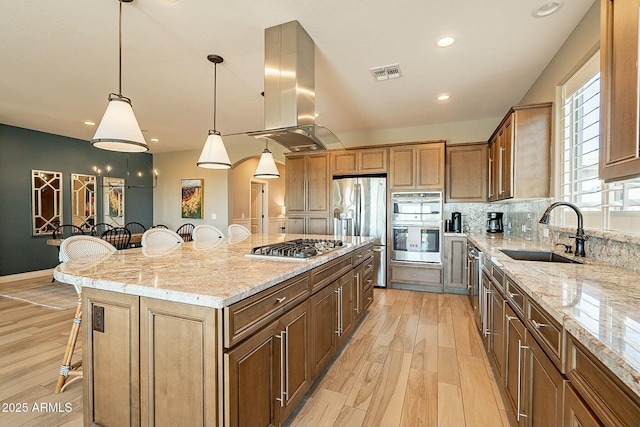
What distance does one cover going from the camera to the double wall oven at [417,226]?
4398 millimetres

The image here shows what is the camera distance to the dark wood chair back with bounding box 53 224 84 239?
538 centimetres

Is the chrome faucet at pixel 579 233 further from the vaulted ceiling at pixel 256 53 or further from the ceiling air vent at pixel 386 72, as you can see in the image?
the ceiling air vent at pixel 386 72

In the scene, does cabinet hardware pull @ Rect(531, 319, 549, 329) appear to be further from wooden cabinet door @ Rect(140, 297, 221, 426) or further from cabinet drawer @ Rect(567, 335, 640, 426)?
wooden cabinet door @ Rect(140, 297, 221, 426)

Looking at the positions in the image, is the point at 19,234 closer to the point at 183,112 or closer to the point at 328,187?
the point at 183,112

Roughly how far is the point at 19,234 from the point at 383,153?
21.5 ft

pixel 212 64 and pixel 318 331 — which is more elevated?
pixel 212 64

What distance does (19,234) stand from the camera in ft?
16.8

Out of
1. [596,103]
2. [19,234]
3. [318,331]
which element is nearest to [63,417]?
[318,331]

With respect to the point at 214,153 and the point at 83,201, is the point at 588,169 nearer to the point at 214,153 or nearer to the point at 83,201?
the point at 214,153

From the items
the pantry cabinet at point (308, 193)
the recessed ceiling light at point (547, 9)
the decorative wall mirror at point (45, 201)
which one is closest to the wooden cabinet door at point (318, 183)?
the pantry cabinet at point (308, 193)

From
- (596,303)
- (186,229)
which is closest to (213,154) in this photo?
(596,303)

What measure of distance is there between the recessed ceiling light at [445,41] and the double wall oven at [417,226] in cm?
229

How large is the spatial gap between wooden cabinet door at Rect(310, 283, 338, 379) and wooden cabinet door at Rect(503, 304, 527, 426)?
1137mm

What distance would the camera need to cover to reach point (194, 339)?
1184 mm
